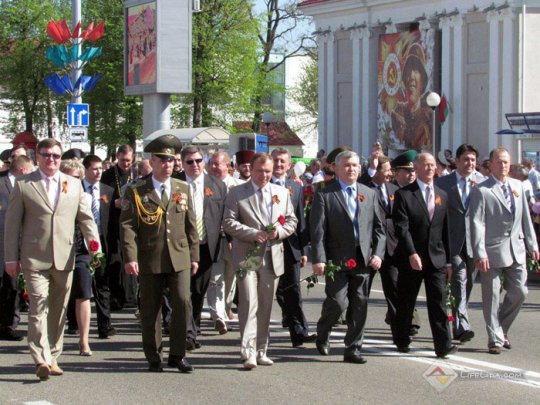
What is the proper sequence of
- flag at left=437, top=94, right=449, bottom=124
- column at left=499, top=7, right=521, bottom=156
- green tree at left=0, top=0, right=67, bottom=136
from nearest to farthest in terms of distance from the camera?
column at left=499, top=7, right=521, bottom=156 < flag at left=437, top=94, right=449, bottom=124 < green tree at left=0, top=0, right=67, bottom=136

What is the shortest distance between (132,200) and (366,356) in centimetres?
265

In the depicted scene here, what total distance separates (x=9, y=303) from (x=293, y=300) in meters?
3.07

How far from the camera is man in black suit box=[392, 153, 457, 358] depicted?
410 inches

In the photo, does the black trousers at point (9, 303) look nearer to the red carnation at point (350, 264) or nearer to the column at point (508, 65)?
the red carnation at point (350, 264)

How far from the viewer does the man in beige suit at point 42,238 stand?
9344 mm

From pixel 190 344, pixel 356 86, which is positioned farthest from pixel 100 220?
pixel 356 86

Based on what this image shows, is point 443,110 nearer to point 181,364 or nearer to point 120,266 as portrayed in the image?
point 120,266

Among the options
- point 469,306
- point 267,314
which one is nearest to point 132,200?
point 267,314

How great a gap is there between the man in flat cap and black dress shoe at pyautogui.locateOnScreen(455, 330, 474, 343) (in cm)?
296

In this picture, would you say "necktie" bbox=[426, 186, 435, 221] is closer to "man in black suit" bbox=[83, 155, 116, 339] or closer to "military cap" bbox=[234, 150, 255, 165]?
"military cap" bbox=[234, 150, 255, 165]

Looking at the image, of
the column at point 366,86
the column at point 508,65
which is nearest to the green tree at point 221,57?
the column at point 366,86

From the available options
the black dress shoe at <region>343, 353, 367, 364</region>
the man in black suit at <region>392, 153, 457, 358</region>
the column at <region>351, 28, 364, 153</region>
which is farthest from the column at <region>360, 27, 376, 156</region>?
the black dress shoe at <region>343, 353, 367, 364</region>

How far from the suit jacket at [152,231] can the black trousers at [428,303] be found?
217 cm

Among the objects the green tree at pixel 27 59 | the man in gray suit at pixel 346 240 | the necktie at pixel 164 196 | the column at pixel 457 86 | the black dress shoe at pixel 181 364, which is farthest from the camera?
the green tree at pixel 27 59
